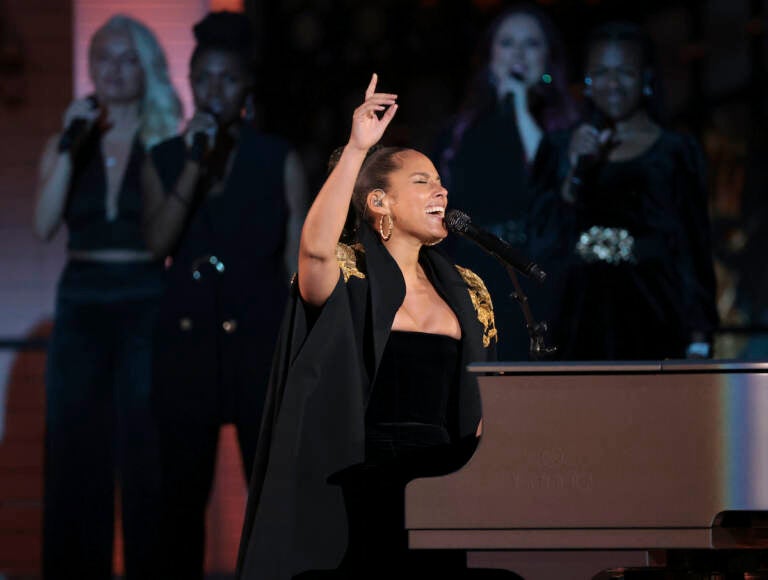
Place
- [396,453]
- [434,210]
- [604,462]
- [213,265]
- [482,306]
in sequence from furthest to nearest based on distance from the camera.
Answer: [213,265] → [482,306] → [434,210] → [396,453] → [604,462]

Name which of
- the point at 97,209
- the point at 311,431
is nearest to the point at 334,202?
the point at 311,431

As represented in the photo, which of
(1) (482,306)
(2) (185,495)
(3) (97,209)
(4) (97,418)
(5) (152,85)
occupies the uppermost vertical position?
(5) (152,85)

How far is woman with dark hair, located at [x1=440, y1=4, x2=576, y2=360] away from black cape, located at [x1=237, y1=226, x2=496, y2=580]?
1.66 metres

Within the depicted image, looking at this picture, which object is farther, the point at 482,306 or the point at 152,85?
the point at 152,85

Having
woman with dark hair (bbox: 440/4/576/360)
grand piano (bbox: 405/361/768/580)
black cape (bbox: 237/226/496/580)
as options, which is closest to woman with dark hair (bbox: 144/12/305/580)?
woman with dark hair (bbox: 440/4/576/360)

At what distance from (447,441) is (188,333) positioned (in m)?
1.69

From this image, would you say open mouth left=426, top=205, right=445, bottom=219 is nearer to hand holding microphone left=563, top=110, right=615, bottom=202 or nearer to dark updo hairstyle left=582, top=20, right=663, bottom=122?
hand holding microphone left=563, top=110, right=615, bottom=202

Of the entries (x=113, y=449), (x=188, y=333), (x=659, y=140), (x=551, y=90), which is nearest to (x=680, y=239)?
(x=659, y=140)

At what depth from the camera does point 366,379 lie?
3471mm

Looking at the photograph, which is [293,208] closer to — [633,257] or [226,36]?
[226,36]

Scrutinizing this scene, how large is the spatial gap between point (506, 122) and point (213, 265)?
1.09 m

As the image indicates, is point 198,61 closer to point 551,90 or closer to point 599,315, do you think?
point 551,90

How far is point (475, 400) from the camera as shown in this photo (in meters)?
3.53

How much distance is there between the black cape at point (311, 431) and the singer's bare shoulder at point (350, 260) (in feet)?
0.08
